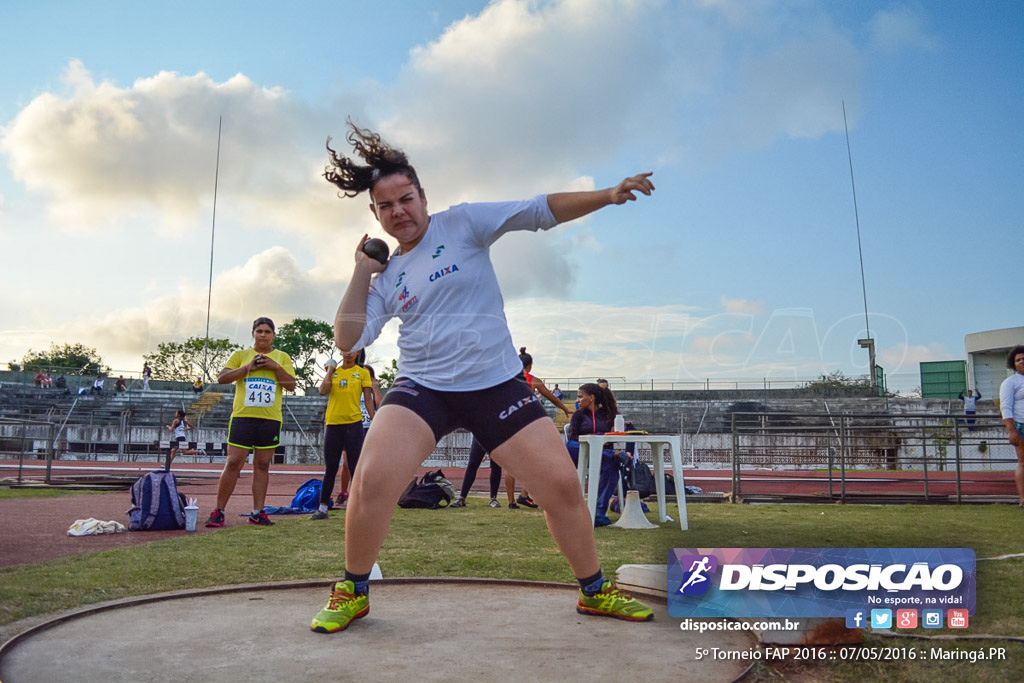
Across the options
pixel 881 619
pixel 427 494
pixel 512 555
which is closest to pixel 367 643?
pixel 881 619

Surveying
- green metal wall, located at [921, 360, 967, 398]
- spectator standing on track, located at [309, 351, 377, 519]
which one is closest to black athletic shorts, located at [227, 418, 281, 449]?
spectator standing on track, located at [309, 351, 377, 519]

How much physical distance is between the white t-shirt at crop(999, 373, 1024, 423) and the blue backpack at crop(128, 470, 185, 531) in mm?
9501

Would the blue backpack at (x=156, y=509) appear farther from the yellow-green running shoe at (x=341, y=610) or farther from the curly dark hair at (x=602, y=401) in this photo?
the yellow-green running shoe at (x=341, y=610)

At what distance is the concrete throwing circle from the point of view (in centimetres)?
256

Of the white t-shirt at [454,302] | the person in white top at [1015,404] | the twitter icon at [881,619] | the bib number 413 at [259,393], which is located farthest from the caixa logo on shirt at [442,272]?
the person in white top at [1015,404]

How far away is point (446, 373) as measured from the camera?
3250 millimetres

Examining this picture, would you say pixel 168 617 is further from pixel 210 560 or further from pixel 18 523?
pixel 18 523

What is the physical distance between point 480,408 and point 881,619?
1.67 meters

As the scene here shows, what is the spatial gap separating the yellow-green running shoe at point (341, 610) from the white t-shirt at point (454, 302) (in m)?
0.94

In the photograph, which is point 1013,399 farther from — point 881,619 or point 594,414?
point 881,619

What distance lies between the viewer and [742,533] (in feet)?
23.4

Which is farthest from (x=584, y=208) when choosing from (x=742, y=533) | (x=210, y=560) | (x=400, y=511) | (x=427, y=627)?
(x=400, y=511)

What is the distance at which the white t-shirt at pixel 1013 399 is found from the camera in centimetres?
962

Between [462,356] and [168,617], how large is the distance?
171 centimetres
